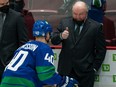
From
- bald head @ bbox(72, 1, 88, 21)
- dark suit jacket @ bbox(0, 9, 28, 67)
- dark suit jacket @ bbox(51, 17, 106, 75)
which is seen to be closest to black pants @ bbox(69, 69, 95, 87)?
dark suit jacket @ bbox(51, 17, 106, 75)

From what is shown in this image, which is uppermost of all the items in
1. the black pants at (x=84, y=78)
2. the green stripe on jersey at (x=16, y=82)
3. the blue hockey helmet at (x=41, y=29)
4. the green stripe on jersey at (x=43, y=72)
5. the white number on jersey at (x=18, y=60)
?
the blue hockey helmet at (x=41, y=29)

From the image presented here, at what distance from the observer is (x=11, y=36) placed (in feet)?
16.9

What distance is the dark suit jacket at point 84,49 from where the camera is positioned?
5.57 m

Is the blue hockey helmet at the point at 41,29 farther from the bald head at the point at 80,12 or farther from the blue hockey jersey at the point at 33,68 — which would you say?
the bald head at the point at 80,12

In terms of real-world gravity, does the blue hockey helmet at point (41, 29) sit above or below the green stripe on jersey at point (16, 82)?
above

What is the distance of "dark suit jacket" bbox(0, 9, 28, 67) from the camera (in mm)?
5137

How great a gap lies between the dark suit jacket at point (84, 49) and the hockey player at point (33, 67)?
1322 millimetres

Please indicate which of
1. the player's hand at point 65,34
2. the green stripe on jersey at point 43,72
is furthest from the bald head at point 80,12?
the green stripe on jersey at point 43,72

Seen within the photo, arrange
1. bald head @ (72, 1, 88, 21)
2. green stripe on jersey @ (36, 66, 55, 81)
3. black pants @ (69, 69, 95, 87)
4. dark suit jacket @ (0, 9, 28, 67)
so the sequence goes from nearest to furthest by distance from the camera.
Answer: green stripe on jersey @ (36, 66, 55, 81) < dark suit jacket @ (0, 9, 28, 67) < bald head @ (72, 1, 88, 21) < black pants @ (69, 69, 95, 87)

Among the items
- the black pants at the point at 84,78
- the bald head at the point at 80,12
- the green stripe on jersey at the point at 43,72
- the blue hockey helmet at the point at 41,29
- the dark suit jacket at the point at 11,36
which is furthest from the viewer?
the black pants at the point at 84,78

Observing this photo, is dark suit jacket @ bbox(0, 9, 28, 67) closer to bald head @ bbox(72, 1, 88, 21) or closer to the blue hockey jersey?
bald head @ bbox(72, 1, 88, 21)

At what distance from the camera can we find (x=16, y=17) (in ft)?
17.0

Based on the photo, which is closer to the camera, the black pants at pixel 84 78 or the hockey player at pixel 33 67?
the hockey player at pixel 33 67

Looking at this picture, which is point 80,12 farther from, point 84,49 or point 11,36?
point 11,36
